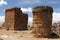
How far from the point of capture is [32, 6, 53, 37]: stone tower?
15047 millimetres

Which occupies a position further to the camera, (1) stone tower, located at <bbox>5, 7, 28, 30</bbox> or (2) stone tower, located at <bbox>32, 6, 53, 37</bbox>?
(1) stone tower, located at <bbox>5, 7, 28, 30</bbox>

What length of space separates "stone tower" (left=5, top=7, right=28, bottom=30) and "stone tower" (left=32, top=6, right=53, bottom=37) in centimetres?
746

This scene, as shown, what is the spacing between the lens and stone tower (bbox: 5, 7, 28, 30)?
22.4 metres

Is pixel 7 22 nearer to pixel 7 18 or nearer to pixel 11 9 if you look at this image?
pixel 7 18

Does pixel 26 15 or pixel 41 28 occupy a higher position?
pixel 26 15

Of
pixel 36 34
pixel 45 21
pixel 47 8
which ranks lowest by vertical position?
pixel 36 34

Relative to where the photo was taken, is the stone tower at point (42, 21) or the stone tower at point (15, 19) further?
the stone tower at point (15, 19)

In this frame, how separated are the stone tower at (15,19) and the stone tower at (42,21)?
7.46m

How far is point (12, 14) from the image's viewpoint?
22578 millimetres

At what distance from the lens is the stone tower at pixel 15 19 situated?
73.5 feet

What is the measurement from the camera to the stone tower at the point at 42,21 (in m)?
15.0

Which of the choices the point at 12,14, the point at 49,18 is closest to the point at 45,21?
the point at 49,18

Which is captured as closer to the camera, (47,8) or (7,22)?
(47,8)

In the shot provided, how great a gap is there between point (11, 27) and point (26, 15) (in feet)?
9.84
